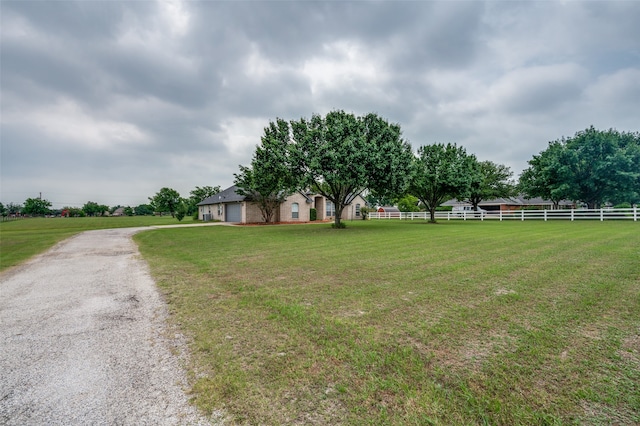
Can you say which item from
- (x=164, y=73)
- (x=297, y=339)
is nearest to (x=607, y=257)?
(x=297, y=339)

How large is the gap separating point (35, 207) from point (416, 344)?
390 feet

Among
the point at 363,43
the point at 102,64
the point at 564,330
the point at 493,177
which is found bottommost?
the point at 564,330

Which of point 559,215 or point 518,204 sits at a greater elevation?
point 518,204

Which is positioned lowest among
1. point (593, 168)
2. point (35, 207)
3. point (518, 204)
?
point (518, 204)

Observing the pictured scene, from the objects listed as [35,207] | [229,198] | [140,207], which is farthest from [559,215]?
[140,207]

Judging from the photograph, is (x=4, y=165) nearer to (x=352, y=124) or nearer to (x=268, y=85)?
(x=268, y=85)

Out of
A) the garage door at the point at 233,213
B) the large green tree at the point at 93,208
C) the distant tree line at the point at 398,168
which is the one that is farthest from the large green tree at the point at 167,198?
the large green tree at the point at 93,208

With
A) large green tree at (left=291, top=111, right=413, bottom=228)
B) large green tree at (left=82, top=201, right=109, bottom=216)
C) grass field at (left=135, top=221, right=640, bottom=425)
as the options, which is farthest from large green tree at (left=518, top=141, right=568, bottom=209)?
large green tree at (left=82, top=201, right=109, bottom=216)

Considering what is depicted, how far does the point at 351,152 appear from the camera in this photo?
1595 centimetres

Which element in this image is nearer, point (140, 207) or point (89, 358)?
point (89, 358)

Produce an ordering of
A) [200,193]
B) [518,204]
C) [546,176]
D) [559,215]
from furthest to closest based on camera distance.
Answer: [200,193]
[518,204]
[546,176]
[559,215]

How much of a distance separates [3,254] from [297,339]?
1293 centimetres

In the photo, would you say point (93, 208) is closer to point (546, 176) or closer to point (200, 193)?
point (200, 193)

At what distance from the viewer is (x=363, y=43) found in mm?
15289
